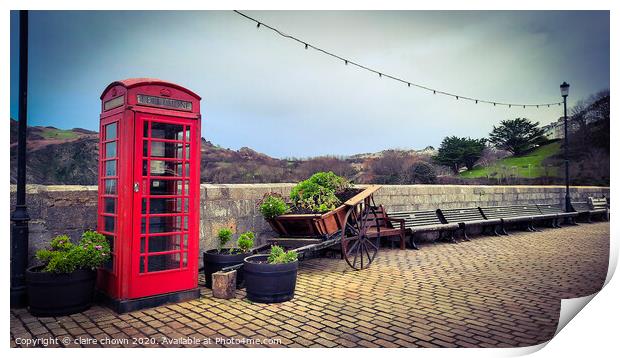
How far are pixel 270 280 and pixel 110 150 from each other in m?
2.20

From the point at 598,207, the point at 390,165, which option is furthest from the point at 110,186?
the point at 598,207

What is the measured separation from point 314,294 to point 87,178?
3.12 metres

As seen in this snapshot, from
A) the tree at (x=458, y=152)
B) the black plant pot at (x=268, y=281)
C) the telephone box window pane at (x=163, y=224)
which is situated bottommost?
the black plant pot at (x=268, y=281)

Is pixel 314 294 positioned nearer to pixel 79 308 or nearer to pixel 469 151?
pixel 79 308

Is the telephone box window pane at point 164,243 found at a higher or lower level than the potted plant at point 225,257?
higher

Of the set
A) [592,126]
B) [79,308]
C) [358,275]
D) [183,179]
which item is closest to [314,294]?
[358,275]

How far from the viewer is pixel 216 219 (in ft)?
19.4

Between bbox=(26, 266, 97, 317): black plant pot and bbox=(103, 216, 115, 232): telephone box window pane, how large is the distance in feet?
1.83

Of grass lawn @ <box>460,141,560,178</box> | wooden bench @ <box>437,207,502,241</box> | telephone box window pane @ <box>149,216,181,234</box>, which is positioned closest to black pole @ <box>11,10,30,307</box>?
telephone box window pane @ <box>149,216,181,234</box>

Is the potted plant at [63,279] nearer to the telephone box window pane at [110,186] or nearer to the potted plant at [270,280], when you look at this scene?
the telephone box window pane at [110,186]

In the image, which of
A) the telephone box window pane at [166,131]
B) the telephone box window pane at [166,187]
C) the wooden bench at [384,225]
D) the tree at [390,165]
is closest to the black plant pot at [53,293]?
the telephone box window pane at [166,187]

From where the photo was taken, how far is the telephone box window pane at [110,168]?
4.19 m

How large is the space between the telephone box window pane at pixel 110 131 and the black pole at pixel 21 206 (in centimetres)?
72

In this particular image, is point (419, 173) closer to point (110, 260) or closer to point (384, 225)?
point (384, 225)
